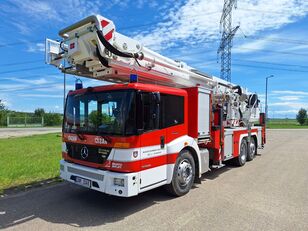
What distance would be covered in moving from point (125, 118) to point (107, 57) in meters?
1.29

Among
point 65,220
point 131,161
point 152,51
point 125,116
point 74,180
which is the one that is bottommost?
point 65,220

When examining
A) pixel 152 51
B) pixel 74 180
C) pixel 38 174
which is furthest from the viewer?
pixel 38 174

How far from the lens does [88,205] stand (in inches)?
221

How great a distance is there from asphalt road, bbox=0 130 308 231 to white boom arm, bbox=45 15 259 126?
9.01ft

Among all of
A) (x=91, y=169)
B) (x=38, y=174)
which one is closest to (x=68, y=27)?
(x=91, y=169)

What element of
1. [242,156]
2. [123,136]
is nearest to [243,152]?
[242,156]

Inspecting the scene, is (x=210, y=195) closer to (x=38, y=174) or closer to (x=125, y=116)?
(x=125, y=116)

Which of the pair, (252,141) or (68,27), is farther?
(252,141)

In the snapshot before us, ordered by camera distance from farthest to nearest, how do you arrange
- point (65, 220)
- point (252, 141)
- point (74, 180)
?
point (252, 141), point (74, 180), point (65, 220)

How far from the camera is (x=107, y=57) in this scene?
5332 millimetres

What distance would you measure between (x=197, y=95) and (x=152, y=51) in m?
1.55

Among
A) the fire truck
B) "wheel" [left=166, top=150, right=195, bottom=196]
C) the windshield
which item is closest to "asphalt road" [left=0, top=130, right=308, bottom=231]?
"wheel" [left=166, top=150, right=195, bottom=196]

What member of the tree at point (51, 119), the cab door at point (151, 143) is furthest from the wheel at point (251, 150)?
the tree at point (51, 119)

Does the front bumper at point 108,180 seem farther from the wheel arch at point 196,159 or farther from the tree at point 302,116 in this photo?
the tree at point 302,116
